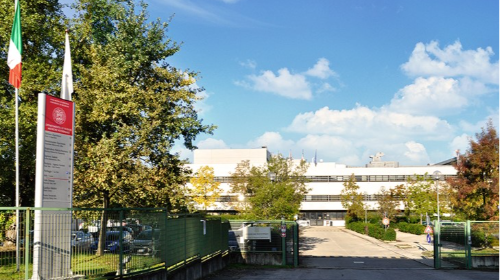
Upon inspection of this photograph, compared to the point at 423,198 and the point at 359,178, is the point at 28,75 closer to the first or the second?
the point at 423,198

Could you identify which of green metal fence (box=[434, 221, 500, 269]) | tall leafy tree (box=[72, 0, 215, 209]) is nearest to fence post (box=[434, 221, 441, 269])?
green metal fence (box=[434, 221, 500, 269])

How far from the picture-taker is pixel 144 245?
41.3 feet

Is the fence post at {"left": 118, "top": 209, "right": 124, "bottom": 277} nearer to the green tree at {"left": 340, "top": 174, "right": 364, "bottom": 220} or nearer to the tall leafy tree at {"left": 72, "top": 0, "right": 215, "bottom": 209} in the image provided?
the tall leafy tree at {"left": 72, "top": 0, "right": 215, "bottom": 209}

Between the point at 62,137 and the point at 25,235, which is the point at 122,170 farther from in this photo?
the point at 25,235

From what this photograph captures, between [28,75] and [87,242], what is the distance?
43.8ft

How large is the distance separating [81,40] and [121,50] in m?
3.22

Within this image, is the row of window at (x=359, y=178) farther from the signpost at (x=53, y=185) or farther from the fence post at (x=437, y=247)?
the signpost at (x=53, y=185)

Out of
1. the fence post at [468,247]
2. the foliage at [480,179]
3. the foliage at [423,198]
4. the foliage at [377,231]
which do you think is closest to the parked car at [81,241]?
the fence post at [468,247]

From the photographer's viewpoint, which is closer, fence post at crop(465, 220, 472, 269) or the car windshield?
the car windshield

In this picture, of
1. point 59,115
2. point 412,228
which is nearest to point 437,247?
point 59,115

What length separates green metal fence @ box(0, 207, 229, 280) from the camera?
9195 millimetres

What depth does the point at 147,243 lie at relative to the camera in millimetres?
12836

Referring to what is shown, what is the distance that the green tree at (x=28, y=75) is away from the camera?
20.6 metres

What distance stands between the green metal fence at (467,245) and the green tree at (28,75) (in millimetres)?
19294
